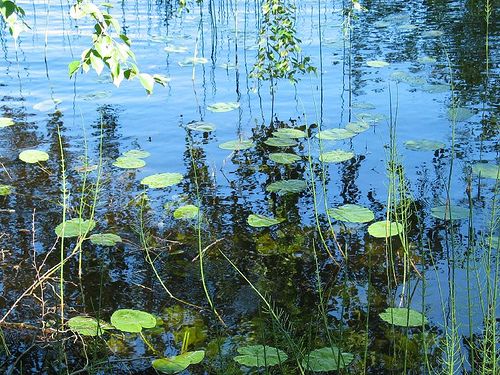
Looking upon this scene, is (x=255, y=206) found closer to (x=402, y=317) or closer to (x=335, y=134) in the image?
(x=335, y=134)

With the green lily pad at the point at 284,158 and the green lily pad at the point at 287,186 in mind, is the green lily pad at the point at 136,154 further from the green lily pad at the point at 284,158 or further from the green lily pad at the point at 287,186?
the green lily pad at the point at 287,186

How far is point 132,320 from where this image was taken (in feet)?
8.39

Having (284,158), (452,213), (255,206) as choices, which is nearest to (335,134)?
(284,158)

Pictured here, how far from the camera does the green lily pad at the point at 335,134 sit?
4270 millimetres

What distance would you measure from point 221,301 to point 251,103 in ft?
8.75

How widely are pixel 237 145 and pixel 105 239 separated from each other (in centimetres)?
134

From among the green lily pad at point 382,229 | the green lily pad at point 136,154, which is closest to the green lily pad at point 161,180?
the green lily pad at point 136,154

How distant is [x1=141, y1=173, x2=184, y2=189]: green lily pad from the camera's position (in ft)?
12.3

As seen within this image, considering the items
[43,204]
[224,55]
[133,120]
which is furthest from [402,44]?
[43,204]

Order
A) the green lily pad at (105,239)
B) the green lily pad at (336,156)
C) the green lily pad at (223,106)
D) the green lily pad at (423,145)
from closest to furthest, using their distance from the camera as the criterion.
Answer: the green lily pad at (105,239) → the green lily pad at (336,156) → the green lily pad at (423,145) → the green lily pad at (223,106)

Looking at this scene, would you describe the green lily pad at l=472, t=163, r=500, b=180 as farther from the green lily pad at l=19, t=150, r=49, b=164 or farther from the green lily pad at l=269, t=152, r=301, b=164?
the green lily pad at l=19, t=150, r=49, b=164

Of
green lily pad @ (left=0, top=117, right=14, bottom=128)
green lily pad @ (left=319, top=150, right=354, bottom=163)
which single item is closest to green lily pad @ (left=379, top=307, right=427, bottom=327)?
green lily pad @ (left=319, top=150, right=354, bottom=163)

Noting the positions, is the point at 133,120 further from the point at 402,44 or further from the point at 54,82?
the point at 402,44

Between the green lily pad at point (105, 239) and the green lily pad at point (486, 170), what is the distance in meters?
1.97
